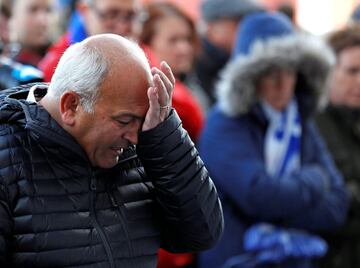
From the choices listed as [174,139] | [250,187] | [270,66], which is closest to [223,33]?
[270,66]

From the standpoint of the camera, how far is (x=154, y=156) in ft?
8.36

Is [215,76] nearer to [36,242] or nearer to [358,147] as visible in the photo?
[358,147]

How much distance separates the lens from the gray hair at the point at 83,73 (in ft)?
8.00

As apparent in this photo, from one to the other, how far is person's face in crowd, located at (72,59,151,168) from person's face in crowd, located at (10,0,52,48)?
256 cm

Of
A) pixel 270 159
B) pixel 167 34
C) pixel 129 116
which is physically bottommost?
pixel 270 159

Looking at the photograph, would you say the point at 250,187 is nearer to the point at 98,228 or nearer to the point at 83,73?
the point at 98,228

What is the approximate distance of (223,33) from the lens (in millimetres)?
5688

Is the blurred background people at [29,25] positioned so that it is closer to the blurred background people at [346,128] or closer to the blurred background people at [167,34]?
the blurred background people at [167,34]

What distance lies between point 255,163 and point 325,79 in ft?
2.55

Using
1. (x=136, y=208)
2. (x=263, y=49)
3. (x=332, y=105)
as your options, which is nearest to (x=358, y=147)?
(x=332, y=105)

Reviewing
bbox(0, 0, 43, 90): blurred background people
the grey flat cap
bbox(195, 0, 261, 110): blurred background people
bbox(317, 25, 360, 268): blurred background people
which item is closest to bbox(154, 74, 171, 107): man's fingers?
bbox(0, 0, 43, 90): blurred background people

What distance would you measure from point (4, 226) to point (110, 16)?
7.36 feet

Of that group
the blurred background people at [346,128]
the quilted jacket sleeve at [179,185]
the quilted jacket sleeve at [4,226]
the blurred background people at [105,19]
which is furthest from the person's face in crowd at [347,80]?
the quilted jacket sleeve at [4,226]

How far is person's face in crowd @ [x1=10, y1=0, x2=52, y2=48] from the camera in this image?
197 inches
